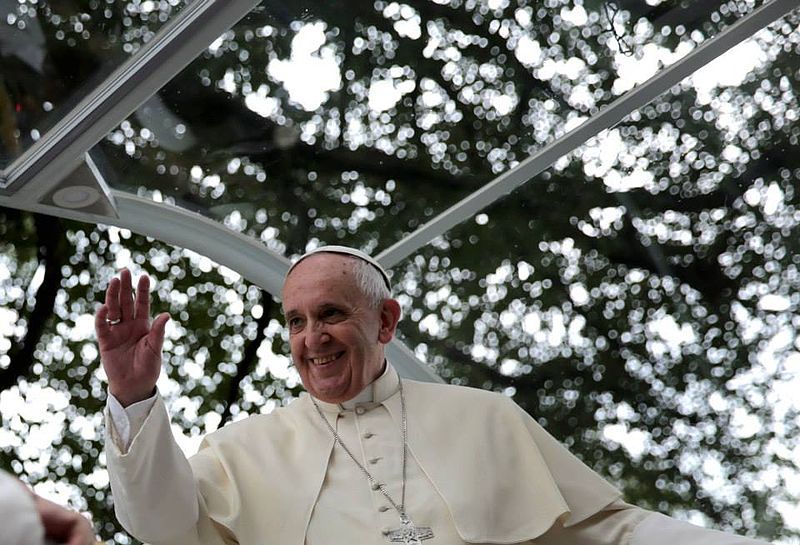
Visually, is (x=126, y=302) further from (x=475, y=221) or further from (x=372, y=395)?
Answer: (x=475, y=221)

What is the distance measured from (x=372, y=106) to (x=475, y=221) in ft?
2.86

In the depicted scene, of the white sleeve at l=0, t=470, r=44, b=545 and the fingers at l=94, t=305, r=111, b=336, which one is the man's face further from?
the white sleeve at l=0, t=470, r=44, b=545

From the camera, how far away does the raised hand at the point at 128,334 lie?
3.59 meters

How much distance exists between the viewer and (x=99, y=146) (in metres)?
5.23

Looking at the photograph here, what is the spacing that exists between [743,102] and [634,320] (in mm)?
2084

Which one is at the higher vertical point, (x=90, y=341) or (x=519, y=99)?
(x=90, y=341)

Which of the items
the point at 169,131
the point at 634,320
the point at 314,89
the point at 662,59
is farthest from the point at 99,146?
the point at 634,320

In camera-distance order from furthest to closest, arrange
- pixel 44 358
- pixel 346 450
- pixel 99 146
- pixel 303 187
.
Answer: pixel 44 358, pixel 303 187, pixel 99 146, pixel 346 450

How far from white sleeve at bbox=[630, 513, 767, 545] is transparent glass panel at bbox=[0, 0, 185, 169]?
7.72ft

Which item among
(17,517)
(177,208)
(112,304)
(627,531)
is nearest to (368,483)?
(627,531)

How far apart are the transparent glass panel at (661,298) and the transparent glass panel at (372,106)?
0.51m

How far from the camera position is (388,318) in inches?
193

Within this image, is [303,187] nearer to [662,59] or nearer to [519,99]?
[519,99]

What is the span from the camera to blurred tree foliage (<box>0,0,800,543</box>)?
534cm
